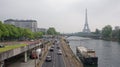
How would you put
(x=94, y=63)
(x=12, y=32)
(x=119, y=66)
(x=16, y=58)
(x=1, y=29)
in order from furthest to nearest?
(x=12, y=32), (x=1, y=29), (x=94, y=63), (x=119, y=66), (x=16, y=58)

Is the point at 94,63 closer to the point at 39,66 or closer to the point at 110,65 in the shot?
the point at 110,65

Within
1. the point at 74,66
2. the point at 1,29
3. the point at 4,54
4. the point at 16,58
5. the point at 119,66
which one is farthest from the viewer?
the point at 1,29

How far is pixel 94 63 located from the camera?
87188mm

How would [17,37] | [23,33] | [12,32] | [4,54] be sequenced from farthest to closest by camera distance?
[23,33]
[17,37]
[12,32]
[4,54]

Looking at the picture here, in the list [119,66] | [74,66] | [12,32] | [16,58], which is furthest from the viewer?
[12,32]

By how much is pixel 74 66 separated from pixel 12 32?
340 ft

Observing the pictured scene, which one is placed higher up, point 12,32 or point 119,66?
point 12,32

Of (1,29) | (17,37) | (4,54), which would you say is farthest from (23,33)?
(4,54)

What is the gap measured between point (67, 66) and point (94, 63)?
80.4 feet

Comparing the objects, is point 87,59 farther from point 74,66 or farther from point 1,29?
point 1,29

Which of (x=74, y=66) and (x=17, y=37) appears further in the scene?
(x=17, y=37)

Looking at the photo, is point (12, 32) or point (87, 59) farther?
point (12, 32)

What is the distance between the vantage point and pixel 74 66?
2613 inches

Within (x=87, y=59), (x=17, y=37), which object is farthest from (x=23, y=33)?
(x=87, y=59)
